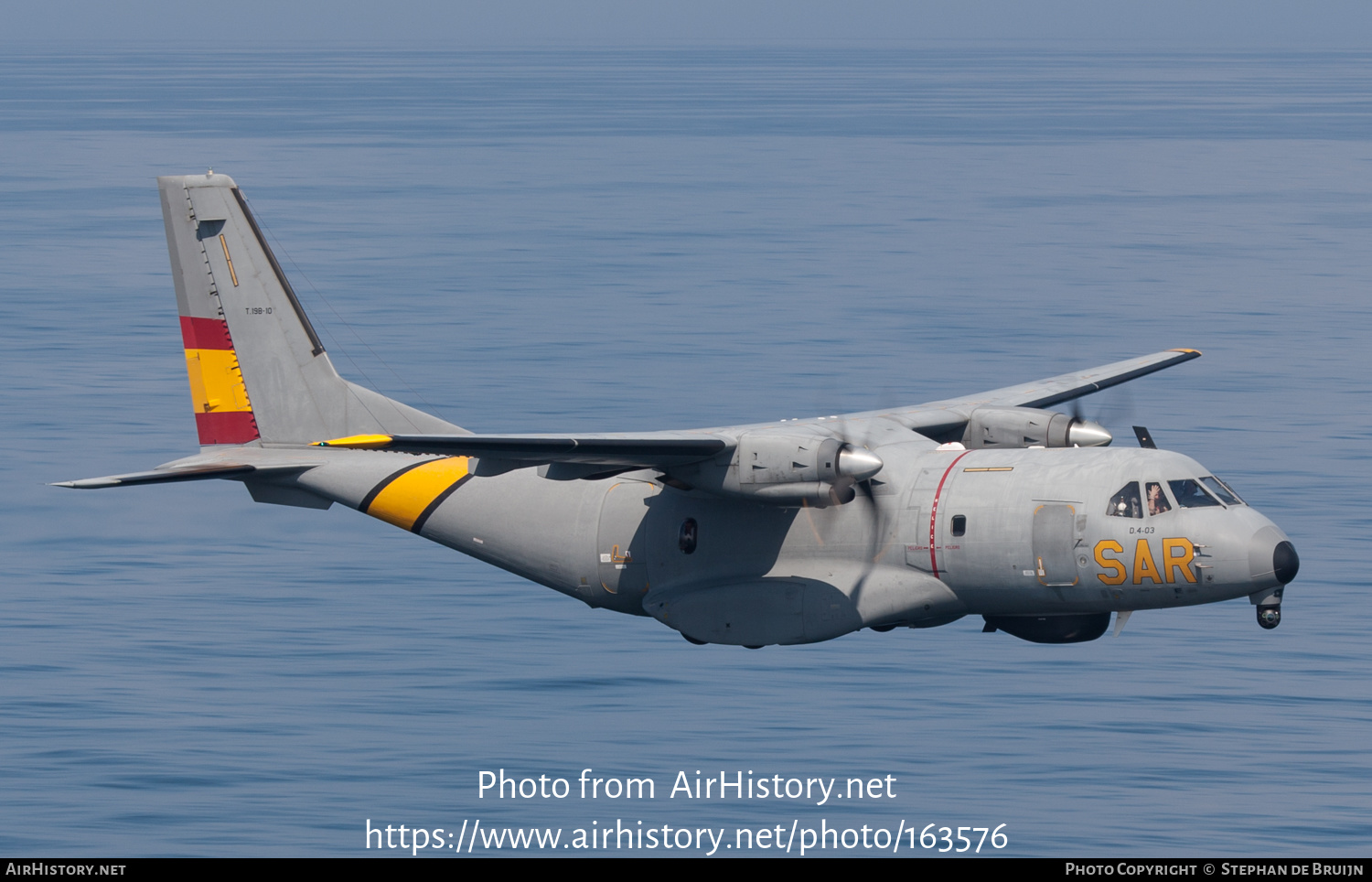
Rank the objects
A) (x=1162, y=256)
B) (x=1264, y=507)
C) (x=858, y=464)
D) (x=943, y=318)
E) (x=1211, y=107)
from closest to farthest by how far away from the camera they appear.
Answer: (x=858, y=464), (x=1264, y=507), (x=943, y=318), (x=1162, y=256), (x=1211, y=107)

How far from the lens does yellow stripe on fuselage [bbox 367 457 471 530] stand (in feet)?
99.1

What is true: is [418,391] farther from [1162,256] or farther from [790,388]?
[1162,256]

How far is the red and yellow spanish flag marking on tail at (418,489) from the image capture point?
30.2 meters

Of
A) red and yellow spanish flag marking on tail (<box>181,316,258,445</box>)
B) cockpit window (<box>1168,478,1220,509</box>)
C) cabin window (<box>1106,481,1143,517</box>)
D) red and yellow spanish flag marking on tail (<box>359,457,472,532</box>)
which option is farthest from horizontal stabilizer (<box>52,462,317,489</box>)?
cockpit window (<box>1168,478,1220,509</box>)

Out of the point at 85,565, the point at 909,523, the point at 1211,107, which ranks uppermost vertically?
the point at 1211,107

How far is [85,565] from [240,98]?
158 meters

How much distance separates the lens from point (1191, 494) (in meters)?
25.2

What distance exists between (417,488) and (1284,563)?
14.0 metres

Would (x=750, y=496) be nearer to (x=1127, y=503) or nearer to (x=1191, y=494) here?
(x=1127, y=503)

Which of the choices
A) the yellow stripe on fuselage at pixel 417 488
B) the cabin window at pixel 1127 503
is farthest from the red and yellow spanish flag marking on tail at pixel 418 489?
the cabin window at pixel 1127 503

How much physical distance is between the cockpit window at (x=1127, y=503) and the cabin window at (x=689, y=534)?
248 inches

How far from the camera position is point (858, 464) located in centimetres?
2517

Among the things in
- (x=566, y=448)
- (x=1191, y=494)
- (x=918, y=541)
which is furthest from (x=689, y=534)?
(x=1191, y=494)

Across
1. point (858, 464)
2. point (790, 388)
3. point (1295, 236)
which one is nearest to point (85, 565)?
point (858, 464)
